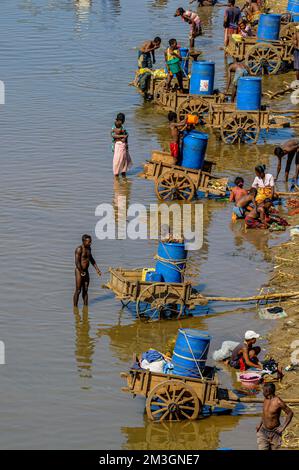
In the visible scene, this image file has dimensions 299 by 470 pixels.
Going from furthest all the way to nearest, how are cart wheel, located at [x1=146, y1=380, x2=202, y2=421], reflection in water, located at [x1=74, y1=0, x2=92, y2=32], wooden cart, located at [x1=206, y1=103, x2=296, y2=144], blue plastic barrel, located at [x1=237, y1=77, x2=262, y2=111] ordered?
reflection in water, located at [x1=74, y1=0, x2=92, y2=32] → wooden cart, located at [x1=206, y1=103, x2=296, y2=144] → blue plastic barrel, located at [x1=237, y1=77, x2=262, y2=111] → cart wheel, located at [x1=146, y1=380, x2=202, y2=421]

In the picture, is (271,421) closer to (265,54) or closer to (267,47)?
(267,47)

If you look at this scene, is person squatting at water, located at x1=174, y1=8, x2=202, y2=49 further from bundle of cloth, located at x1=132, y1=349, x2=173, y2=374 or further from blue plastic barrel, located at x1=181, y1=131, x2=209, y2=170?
bundle of cloth, located at x1=132, y1=349, x2=173, y2=374

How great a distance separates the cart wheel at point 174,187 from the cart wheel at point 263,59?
8948 millimetres

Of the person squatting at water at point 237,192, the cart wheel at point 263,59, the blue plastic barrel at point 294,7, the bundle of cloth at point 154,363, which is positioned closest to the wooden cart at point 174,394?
the bundle of cloth at point 154,363

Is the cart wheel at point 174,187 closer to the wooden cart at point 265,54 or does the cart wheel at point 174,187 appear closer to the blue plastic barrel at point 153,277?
the blue plastic barrel at point 153,277

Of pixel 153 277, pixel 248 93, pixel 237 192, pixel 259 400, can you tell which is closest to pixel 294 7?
pixel 248 93

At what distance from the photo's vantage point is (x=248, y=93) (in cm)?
2336

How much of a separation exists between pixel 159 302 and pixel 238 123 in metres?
9.00

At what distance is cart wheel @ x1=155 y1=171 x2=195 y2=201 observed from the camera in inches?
810

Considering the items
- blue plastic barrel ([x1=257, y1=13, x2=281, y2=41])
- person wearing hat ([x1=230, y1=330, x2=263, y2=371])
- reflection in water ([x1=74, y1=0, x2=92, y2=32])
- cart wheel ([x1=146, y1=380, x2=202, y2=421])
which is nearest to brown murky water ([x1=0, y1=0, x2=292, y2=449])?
cart wheel ([x1=146, y1=380, x2=202, y2=421])

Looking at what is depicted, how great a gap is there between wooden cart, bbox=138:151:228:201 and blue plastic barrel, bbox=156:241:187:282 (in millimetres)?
4536

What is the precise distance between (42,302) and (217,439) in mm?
4470

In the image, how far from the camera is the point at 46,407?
537 inches

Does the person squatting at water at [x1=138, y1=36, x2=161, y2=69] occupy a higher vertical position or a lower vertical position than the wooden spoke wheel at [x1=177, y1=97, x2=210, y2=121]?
higher
